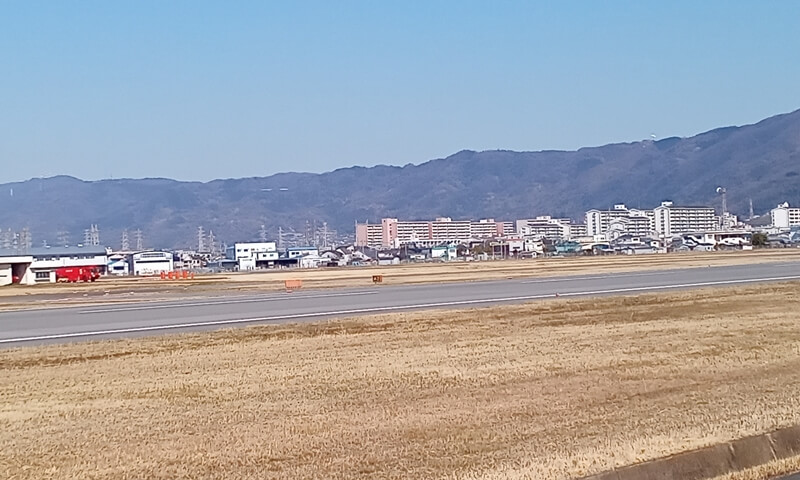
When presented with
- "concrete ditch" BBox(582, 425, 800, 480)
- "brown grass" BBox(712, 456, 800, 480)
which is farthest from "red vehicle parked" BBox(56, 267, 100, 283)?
"brown grass" BBox(712, 456, 800, 480)

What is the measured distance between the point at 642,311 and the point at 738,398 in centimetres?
1359

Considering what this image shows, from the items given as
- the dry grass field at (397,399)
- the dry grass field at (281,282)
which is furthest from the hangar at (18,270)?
the dry grass field at (397,399)

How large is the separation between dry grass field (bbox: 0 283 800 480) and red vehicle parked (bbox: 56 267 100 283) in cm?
6567

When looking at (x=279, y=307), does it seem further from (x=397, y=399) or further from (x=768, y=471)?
(x=768, y=471)

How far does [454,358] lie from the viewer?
55.4 ft

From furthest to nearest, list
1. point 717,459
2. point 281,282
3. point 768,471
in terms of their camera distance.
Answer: point 281,282 → point 717,459 → point 768,471

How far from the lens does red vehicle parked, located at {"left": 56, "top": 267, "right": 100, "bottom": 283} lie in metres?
83.7

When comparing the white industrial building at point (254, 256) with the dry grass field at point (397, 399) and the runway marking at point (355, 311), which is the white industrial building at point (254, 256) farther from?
the dry grass field at point (397, 399)

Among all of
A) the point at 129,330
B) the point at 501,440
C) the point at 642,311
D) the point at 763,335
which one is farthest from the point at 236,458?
the point at 642,311

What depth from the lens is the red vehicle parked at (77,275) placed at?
8369 cm

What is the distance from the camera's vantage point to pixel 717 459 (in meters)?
9.12

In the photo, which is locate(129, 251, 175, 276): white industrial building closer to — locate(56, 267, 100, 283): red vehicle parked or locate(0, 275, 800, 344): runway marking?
locate(56, 267, 100, 283): red vehicle parked

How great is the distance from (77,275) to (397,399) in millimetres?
76829

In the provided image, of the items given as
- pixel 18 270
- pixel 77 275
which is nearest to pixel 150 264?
pixel 77 275
